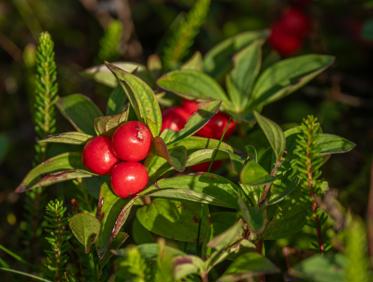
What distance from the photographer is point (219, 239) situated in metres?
1.53

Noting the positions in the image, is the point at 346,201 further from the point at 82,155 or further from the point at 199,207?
the point at 82,155

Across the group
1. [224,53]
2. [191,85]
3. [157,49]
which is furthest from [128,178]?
→ [157,49]

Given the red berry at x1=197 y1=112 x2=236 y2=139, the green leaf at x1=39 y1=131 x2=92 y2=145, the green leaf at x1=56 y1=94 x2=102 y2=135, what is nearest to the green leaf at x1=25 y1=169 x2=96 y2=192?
the green leaf at x1=39 y1=131 x2=92 y2=145

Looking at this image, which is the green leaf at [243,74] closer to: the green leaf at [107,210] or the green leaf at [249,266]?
the green leaf at [107,210]

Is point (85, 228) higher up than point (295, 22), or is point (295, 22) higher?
point (295, 22)

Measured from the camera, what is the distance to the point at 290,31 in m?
3.17

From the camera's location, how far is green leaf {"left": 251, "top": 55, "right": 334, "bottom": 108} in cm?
223

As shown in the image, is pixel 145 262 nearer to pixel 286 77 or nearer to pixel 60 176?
pixel 60 176

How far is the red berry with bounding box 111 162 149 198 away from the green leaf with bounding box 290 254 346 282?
22.3 inches

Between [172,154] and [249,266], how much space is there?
0.43 m

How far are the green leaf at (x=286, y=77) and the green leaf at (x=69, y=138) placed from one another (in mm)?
694

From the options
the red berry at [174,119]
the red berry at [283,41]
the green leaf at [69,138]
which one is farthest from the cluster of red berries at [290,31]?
the green leaf at [69,138]

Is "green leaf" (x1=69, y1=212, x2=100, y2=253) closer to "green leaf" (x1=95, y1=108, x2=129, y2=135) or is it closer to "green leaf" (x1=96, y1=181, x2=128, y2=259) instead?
"green leaf" (x1=96, y1=181, x2=128, y2=259)

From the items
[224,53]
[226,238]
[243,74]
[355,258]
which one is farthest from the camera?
[224,53]
